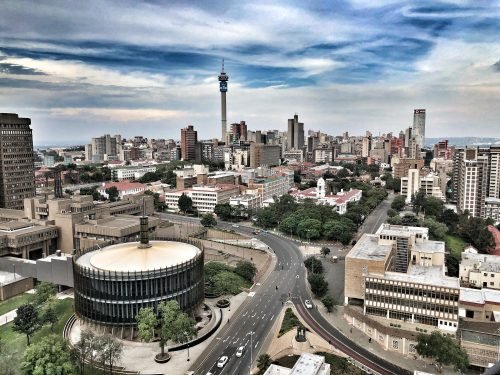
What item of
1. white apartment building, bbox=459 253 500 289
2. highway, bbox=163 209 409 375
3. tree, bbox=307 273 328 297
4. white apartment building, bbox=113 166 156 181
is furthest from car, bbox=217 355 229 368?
white apartment building, bbox=113 166 156 181

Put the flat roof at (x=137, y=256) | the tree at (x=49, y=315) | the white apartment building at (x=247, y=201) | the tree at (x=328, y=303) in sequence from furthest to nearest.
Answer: the white apartment building at (x=247, y=201)
the tree at (x=328, y=303)
the flat roof at (x=137, y=256)
the tree at (x=49, y=315)

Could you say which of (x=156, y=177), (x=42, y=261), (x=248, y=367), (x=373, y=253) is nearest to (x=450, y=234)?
(x=373, y=253)

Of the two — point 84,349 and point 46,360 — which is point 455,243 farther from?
point 46,360

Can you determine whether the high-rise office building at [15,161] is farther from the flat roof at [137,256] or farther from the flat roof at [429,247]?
the flat roof at [429,247]

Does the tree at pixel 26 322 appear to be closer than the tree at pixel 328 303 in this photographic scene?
Yes

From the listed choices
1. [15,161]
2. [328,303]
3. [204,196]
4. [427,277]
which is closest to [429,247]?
→ [427,277]

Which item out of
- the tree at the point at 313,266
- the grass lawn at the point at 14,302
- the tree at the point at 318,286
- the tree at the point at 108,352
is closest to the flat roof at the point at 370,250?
the tree at the point at 318,286
